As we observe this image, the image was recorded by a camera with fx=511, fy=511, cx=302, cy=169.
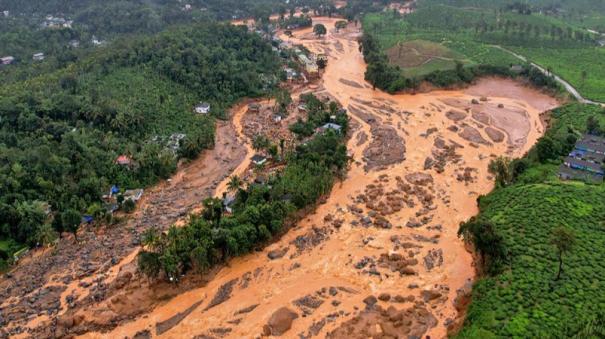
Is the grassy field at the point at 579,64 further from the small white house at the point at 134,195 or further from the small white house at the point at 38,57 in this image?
the small white house at the point at 38,57

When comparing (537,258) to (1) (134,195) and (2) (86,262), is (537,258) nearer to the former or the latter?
(2) (86,262)

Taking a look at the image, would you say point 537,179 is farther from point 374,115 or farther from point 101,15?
point 101,15

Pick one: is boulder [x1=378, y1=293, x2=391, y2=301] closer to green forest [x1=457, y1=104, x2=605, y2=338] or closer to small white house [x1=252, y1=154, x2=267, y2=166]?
green forest [x1=457, y1=104, x2=605, y2=338]

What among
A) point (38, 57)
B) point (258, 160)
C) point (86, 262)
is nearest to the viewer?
point (86, 262)

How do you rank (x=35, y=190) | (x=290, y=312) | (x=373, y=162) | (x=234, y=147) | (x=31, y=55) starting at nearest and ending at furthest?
(x=290, y=312) → (x=35, y=190) → (x=373, y=162) → (x=234, y=147) → (x=31, y=55)

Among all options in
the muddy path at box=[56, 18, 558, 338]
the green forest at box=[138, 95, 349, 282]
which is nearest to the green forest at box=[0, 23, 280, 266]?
the muddy path at box=[56, 18, 558, 338]

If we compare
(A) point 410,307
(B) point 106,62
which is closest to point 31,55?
(B) point 106,62

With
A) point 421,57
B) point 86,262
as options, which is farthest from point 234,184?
point 421,57
